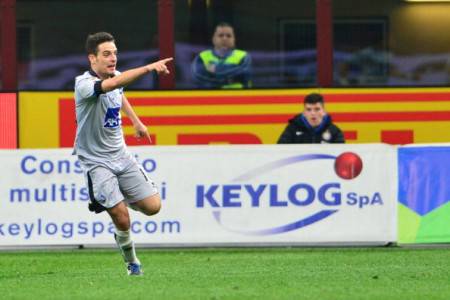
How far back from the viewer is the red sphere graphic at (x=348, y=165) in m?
14.5

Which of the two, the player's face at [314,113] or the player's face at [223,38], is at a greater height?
the player's face at [223,38]

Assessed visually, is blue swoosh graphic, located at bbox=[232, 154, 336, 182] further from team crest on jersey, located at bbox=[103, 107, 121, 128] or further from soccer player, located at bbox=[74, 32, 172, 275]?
team crest on jersey, located at bbox=[103, 107, 121, 128]

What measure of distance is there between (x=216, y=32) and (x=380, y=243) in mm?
3682

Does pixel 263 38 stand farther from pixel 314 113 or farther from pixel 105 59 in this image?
pixel 105 59

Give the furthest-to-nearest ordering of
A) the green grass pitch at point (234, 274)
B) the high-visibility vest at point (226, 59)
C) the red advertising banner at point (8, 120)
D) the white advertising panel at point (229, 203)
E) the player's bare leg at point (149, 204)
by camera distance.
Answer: the red advertising banner at point (8, 120) → the high-visibility vest at point (226, 59) → the white advertising panel at point (229, 203) → the player's bare leg at point (149, 204) → the green grass pitch at point (234, 274)

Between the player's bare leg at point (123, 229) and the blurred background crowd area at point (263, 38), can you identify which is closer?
the player's bare leg at point (123, 229)

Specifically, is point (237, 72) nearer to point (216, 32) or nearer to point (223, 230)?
point (216, 32)

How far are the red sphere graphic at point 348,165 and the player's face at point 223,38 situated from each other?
2.75 meters

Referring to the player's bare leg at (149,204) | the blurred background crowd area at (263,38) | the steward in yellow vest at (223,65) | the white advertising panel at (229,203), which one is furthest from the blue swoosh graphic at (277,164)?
the player's bare leg at (149,204)

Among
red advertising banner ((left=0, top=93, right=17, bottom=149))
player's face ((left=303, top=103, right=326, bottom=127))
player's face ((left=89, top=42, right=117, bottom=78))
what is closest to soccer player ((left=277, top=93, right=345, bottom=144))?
player's face ((left=303, top=103, right=326, bottom=127))

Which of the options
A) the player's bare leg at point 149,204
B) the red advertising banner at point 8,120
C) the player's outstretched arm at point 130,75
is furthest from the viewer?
the red advertising banner at point 8,120

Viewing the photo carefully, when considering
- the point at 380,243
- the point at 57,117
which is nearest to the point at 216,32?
the point at 57,117

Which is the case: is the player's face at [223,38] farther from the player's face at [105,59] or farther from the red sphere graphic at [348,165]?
the player's face at [105,59]

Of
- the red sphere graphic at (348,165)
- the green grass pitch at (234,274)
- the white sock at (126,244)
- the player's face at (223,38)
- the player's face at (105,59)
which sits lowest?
the green grass pitch at (234,274)
